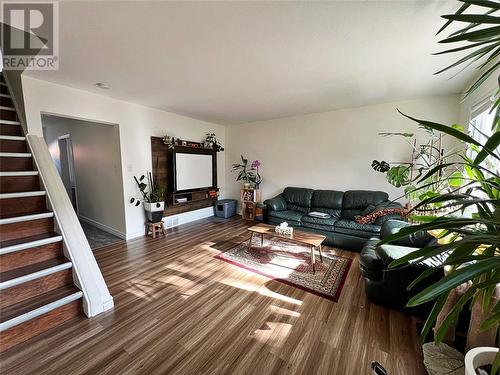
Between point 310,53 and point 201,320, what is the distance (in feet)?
8.99

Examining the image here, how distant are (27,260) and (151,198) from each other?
7.05 feet

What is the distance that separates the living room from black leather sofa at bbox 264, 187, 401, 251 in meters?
0.04

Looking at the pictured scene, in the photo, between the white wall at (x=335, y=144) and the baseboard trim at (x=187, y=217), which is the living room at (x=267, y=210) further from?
the baseboard trim at (x=187, y=217)

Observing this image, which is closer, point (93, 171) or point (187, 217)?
point (93, 171)

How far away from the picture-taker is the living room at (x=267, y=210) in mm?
1316

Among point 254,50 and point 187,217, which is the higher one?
point 254,50

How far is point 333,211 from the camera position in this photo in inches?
163

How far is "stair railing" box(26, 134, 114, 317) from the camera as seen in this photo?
1.92 metres

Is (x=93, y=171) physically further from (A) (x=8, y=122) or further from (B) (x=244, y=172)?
(B) (x=244, y=172)

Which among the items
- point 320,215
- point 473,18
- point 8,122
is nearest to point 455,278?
point 473,18

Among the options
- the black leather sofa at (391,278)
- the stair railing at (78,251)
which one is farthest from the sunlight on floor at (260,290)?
the stair railing at (78,251)

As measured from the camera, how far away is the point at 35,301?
5.79ft

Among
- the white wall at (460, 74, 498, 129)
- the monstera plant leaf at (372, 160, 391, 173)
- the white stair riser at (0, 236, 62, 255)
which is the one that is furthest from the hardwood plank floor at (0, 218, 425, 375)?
the white wall at (460, 74, 498, 129)

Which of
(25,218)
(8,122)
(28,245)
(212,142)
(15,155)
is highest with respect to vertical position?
A: (212,142)
